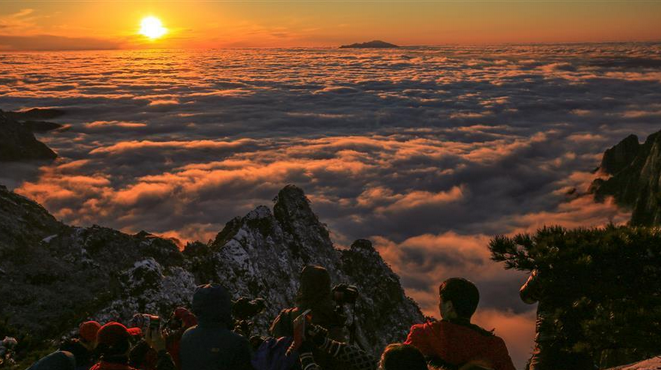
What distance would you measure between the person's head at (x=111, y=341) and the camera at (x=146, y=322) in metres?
0.65

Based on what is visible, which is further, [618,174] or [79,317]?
[618,174]

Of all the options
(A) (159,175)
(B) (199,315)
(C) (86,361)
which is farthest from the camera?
(A) (159,175)

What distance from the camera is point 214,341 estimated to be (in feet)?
15.7

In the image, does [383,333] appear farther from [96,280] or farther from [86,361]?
[86,361]

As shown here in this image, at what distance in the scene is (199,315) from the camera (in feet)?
15.8

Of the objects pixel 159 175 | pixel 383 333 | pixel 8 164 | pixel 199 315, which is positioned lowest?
pixel 159 175

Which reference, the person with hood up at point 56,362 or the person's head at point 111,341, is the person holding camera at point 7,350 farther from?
the person with hood up at point 56,362

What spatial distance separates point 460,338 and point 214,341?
218 cm

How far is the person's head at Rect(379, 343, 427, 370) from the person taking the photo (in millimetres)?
3727

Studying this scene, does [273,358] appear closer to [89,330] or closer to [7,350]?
[89,330]

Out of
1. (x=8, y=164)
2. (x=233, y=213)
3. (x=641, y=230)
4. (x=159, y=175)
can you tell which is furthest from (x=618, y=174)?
(x=8, y=164)

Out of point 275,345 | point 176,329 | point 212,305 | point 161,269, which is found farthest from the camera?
point 161,269

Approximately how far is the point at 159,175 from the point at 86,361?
15194 cm

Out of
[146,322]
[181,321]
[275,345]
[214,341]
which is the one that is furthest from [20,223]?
[275,345]
